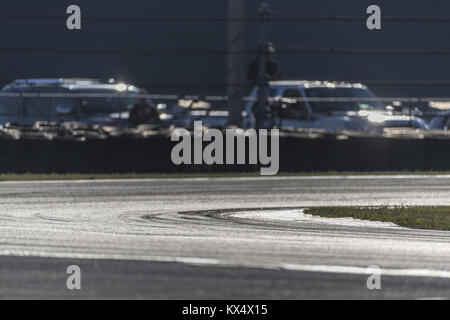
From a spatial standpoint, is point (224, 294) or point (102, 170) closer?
point (224, 294)

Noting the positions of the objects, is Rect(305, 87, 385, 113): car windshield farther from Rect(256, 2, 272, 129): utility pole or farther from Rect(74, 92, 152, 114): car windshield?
Rect(74, 92, 152, 114): car windshield

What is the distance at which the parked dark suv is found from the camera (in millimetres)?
24133

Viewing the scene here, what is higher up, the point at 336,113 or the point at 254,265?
the point at 336,113

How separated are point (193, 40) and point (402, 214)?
89.4 feet

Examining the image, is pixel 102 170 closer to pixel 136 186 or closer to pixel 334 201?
pixel 136 186

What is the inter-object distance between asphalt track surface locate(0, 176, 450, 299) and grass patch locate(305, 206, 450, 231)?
16.7 inches

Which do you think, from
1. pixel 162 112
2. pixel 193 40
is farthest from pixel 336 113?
pixel 193 40

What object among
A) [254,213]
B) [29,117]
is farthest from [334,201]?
[29,117]

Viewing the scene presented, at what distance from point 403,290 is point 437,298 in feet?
1.09

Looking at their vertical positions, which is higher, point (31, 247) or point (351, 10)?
point (351, 10)

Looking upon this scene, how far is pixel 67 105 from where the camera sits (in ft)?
80.0

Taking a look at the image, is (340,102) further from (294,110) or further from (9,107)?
(9,107)

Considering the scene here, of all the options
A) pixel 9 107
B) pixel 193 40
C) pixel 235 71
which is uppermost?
pixel 193 40

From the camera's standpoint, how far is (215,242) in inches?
391
